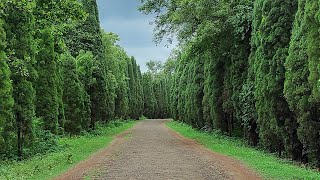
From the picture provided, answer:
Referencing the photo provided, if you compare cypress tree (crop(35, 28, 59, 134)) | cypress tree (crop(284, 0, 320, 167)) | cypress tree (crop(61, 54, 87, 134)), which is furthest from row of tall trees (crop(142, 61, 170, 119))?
cypress tree (crop(284, 0, 320, 167))

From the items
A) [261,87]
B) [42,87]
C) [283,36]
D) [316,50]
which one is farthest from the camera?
[42,87]

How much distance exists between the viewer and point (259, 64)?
20.9 metres

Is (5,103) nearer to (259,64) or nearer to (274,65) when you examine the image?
(274,65)

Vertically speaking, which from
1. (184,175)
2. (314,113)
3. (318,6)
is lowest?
(184,175)

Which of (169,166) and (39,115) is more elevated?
(39,115)

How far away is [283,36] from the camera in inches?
728

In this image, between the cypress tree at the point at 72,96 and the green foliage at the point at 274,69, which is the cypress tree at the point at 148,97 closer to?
the cypress tree at the point at 72,96

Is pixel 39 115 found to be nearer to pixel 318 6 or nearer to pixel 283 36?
pixel 283 36

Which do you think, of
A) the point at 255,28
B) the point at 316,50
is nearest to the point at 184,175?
the point at 316,50

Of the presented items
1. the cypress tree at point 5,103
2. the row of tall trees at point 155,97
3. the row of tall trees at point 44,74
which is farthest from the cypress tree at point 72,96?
the row of tall trees at point 155,97

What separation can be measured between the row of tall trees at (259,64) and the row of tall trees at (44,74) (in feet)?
24.0

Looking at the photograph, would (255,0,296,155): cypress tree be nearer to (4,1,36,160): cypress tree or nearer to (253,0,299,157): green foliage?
(253,0,299,157): green foliage

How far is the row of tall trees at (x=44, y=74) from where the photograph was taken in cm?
1505

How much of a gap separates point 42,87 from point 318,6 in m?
13.4
